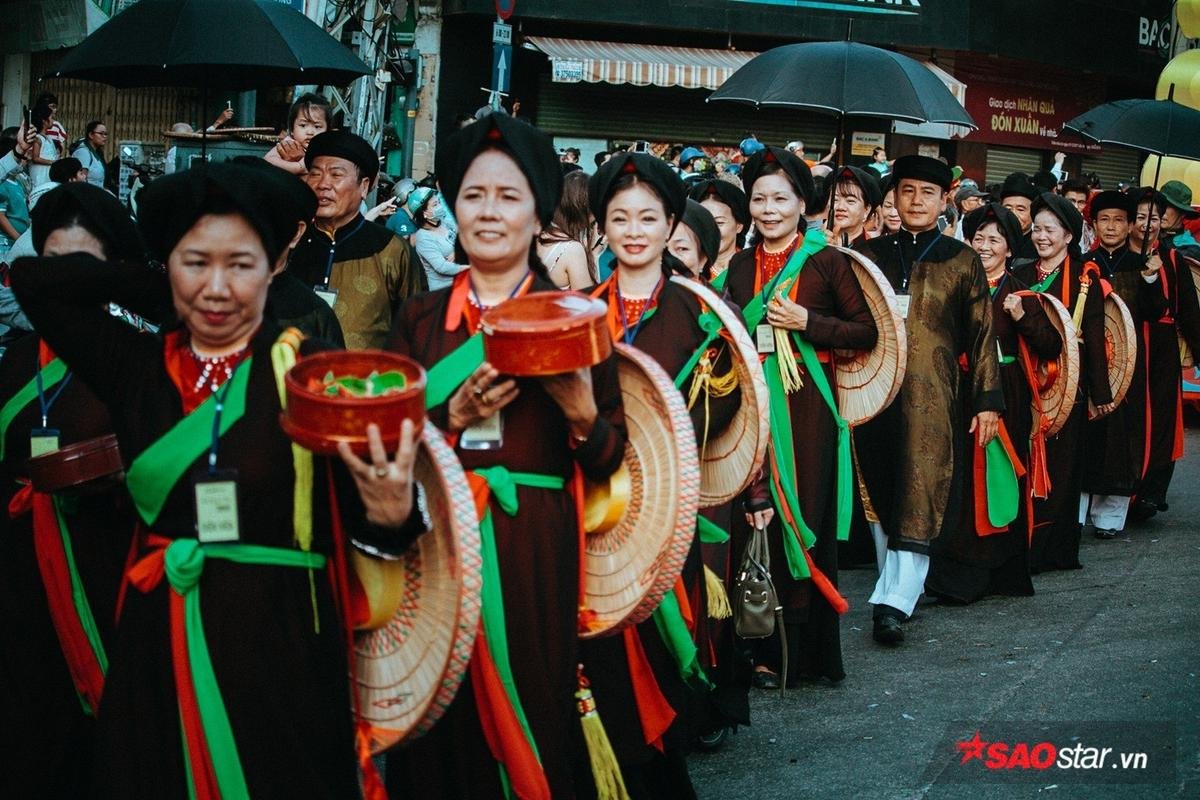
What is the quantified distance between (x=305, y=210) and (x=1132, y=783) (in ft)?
11.3

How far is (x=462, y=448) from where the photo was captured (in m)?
3.72

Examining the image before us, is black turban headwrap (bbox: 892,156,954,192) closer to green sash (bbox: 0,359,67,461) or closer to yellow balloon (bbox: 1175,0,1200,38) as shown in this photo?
green sash (bbox: 0,359,67,461)

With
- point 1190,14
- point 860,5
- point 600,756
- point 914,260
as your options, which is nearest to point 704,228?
point 914,260

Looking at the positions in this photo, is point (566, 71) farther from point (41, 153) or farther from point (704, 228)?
point (704, 228)

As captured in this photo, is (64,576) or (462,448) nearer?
(462,448)

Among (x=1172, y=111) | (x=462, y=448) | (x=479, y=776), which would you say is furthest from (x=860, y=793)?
(x=1172, y=111)

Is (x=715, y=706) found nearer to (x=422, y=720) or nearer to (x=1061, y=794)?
(x=1061, y=794)

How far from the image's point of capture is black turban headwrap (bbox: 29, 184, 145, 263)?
4.20m

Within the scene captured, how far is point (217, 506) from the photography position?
3191mm

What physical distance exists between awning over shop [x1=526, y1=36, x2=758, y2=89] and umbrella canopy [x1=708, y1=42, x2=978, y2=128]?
16.3 metres

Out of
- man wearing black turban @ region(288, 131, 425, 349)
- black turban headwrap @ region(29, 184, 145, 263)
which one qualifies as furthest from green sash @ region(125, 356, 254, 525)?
man wearing black turban @ region(288, 131, 425, 349)

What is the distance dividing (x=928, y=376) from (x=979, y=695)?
1671 millimetres

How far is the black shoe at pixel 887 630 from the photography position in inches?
291

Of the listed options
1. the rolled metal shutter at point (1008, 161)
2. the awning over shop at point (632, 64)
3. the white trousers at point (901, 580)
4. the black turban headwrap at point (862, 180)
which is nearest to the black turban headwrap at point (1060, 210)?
the black turban headwrap at point (862, 180)
